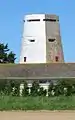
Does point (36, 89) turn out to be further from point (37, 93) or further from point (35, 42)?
point (35, 42)

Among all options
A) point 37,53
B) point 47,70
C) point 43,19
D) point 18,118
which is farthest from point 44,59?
point 18,118

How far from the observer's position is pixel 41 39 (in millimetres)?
81938

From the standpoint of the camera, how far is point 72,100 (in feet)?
118

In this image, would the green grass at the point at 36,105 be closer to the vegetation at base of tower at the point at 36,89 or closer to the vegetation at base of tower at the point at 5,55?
A: the vegetation at base of tower at the point at 36,89

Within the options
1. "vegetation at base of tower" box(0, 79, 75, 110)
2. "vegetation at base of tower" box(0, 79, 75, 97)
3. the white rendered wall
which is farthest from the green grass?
the white rendered wall

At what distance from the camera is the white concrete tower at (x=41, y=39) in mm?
79250

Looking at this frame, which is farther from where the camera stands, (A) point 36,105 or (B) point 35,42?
(B) point 35,42

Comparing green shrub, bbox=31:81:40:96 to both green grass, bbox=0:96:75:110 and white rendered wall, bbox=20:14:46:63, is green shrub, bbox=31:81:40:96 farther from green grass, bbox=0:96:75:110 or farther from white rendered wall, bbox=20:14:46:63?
white rendered wall, bbox=20:14:46:63

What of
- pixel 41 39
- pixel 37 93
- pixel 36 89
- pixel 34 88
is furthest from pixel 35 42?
pixel 37 93

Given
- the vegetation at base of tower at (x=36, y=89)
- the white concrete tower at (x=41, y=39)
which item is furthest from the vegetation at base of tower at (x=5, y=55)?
the vegetation at base of tower at (x=36, y=89)

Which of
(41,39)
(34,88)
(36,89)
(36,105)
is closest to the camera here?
(36,105)

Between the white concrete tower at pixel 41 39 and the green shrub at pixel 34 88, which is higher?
the white concrete tower at pixel 41 39

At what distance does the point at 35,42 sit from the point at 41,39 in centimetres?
131

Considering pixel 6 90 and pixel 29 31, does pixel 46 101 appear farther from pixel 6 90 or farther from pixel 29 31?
pixel 29 31
